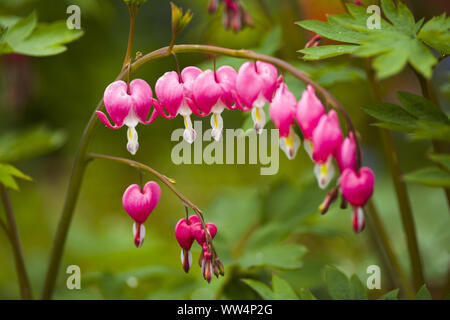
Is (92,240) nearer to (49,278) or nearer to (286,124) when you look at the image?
(49,278)

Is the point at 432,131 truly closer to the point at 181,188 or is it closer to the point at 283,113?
the point at 283,113

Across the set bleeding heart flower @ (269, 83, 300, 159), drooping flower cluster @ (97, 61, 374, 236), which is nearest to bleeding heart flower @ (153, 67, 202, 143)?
drooping flower cluster @ (97, 61, 374, 236)

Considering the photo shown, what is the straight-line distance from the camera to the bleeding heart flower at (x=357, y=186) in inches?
36.9

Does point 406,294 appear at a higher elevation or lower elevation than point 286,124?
lower

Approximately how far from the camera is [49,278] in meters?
1.47

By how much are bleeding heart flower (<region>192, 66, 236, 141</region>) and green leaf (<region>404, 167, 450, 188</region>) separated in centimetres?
41

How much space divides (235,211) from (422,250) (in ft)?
3.34

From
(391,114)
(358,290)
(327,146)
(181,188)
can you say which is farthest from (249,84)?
(181,188)

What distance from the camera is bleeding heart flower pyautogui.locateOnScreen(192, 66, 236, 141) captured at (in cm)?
110

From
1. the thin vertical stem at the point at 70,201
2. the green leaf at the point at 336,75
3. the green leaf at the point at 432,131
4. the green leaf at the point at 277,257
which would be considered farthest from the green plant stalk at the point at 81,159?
the green leaf at the point at 277,257

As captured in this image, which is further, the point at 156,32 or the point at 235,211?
the point at 156,32

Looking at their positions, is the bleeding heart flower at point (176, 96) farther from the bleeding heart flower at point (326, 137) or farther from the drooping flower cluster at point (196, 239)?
the bleeding heart flower at point (326, 137)

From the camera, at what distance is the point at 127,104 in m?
1.09

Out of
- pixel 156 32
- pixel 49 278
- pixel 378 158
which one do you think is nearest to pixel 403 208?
pixel 49 278
